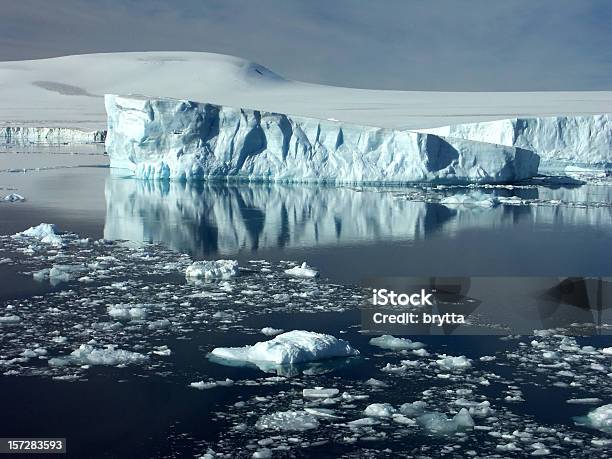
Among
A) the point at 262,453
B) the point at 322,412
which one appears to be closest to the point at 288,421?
the point at 322,412

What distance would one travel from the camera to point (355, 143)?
21984 mm

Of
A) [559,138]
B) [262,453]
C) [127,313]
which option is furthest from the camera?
[559,138]

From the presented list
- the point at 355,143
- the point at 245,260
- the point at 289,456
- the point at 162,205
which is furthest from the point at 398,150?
the point at 289,456

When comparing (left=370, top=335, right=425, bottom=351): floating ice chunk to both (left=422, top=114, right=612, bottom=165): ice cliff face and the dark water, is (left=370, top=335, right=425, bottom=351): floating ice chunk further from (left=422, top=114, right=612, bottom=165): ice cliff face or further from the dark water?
(left=422, top=114, right=612, bottom=165): ice cliff face

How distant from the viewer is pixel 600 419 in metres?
5.16

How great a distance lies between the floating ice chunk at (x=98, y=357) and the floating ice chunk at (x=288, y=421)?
5.46ft

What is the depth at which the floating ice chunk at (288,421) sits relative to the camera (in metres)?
5.00

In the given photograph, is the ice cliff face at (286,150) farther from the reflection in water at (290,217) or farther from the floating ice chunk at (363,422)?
the floating ice chunk at (363,422)

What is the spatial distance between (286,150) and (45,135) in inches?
1106

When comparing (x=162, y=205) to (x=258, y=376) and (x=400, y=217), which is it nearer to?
(x=400, y=217)

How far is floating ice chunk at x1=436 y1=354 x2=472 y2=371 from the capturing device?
247 inches

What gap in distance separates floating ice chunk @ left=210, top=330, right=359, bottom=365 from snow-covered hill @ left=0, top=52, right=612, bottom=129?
2656cm

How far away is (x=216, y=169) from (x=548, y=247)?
12.3 meters

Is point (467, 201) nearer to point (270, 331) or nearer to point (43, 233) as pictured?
point (43, 233)
